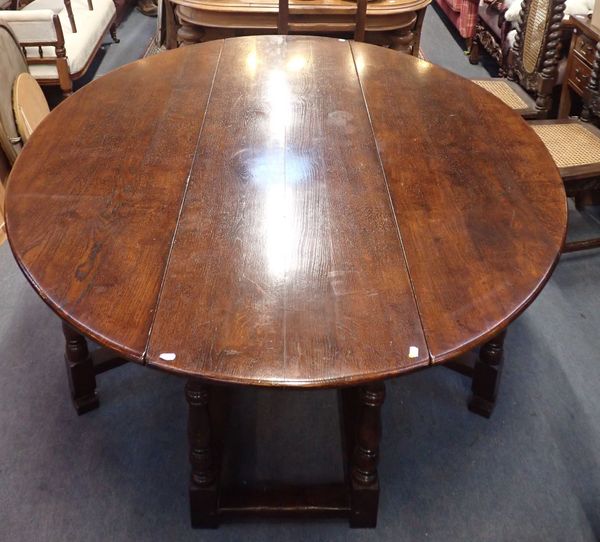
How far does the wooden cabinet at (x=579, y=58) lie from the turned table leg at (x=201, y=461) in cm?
192

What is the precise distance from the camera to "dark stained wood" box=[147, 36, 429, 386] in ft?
2.78

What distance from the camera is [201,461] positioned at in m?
1.25

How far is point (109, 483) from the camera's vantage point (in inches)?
56.9

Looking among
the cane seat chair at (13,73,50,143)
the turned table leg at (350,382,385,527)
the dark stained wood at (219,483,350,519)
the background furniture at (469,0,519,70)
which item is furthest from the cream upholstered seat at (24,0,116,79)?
the turned table leg at (350,382,385,527)

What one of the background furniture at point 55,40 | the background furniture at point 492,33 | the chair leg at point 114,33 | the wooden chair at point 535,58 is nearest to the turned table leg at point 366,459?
the wooden chair at point 535,58

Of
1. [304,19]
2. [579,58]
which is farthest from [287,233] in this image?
[304,19]

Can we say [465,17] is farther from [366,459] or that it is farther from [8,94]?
[366,459]

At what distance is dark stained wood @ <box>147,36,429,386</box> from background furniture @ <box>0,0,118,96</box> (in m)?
1.80

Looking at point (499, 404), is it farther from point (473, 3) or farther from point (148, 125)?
point (473, 3)

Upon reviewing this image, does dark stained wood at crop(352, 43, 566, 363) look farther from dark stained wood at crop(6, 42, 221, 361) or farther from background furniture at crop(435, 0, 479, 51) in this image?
background furniture at crop(435, 0, 479, 51)

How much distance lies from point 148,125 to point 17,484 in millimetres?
931

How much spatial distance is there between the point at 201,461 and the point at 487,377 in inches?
31.2

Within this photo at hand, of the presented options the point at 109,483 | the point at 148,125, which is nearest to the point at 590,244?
the point at 148,125

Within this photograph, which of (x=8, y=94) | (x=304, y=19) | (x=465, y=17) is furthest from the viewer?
(x=465, y=17)
